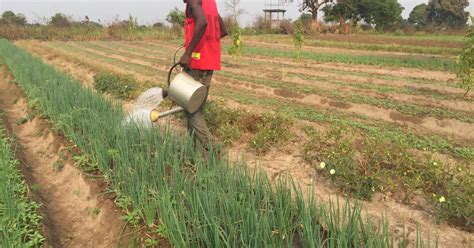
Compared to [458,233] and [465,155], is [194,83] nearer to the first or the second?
[458,233]

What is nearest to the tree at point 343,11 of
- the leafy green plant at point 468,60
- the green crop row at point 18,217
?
the leafy green plant at point 468,60

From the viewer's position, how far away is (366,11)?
35469mm

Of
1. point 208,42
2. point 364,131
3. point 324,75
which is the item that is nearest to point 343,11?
point 324,75

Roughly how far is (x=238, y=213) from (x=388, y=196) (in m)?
1.67

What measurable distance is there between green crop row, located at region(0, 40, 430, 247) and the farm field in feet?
0.37

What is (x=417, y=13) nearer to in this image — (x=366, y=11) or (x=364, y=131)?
(x=366, y=11)

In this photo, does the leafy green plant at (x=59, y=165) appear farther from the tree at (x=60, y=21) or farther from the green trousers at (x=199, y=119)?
the tree at (x=60, y=21)

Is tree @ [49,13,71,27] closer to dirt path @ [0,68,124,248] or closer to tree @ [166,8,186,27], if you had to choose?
tree @ [166,8,186,27]

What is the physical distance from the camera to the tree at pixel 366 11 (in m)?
34.7

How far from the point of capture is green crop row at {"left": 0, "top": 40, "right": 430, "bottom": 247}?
1690mm

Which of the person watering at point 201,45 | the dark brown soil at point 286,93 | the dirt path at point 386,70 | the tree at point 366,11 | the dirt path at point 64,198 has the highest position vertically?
the tree at point 366,11

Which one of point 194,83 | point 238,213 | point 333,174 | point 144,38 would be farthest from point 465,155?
point 144,38

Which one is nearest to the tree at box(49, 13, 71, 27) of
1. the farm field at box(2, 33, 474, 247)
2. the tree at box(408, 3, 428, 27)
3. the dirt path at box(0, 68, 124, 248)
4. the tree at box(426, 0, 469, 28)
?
the farm field at box(2, 33, 474, 247)

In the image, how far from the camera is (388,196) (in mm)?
3023
